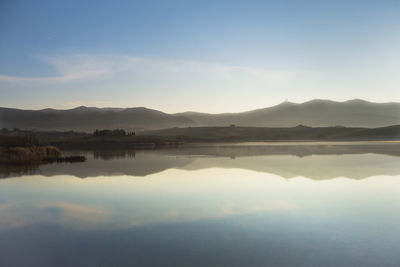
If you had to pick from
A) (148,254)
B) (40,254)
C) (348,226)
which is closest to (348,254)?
(348,226)

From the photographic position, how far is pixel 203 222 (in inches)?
257

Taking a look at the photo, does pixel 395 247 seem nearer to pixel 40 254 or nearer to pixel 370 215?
pixel 370 215

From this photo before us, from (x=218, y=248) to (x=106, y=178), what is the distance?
885 centimetres

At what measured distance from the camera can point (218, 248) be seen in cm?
512

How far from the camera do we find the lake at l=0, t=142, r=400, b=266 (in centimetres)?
481

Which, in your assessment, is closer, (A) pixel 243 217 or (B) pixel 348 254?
(B) pixel 348 254

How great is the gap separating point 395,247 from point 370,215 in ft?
6.32

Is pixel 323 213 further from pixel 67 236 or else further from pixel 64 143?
pixel 64 143

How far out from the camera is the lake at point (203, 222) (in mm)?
4809

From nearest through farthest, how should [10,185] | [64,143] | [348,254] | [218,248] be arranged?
[348,254], [218,248], [10,185], [64,143]

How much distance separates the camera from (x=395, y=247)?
505 cm

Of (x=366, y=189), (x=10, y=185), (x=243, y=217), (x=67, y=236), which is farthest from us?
(x=10, y=185)

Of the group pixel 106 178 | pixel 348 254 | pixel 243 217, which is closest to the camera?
pixel 348 254

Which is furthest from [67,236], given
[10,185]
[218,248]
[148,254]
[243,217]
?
[10,185]
